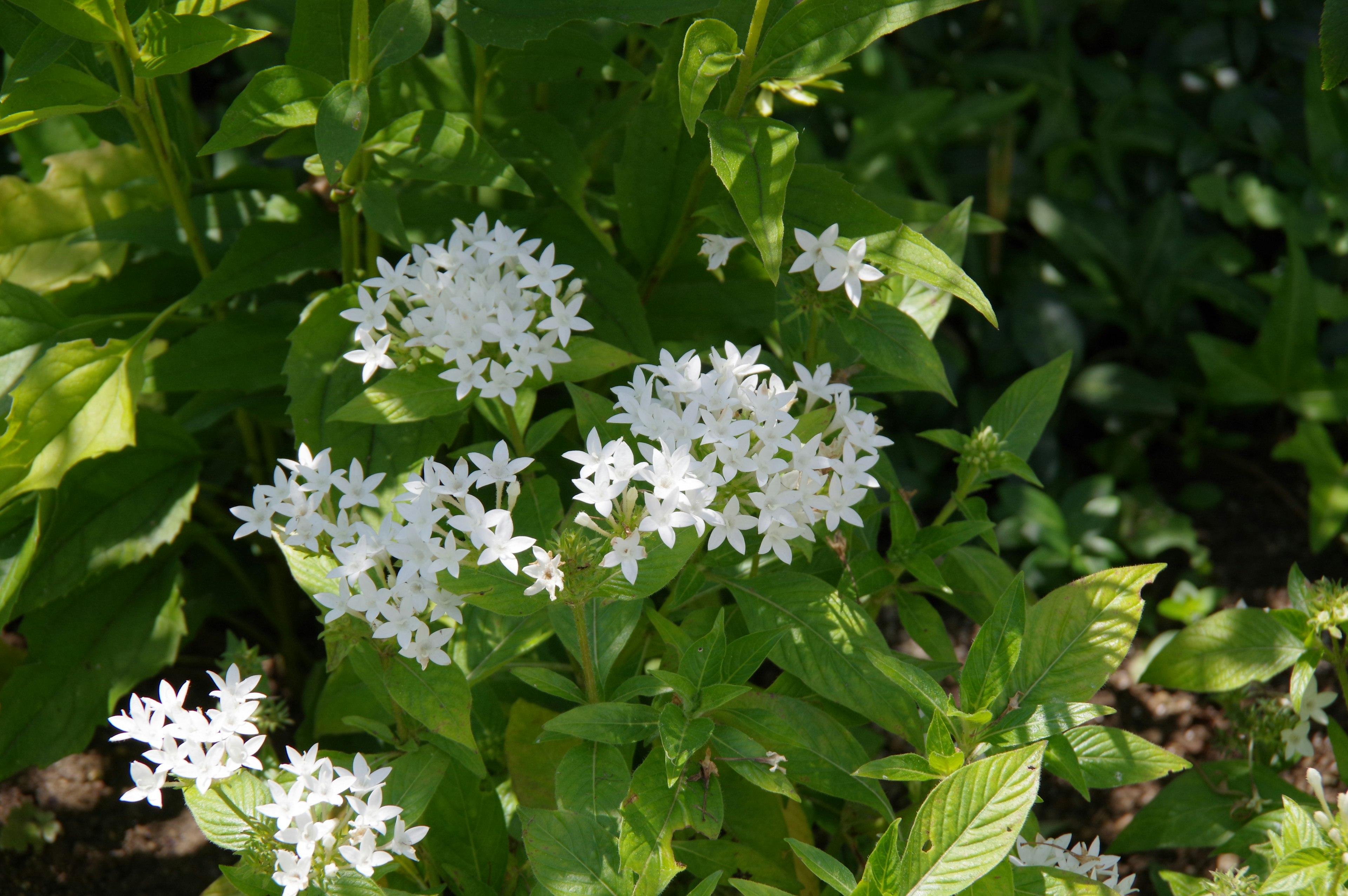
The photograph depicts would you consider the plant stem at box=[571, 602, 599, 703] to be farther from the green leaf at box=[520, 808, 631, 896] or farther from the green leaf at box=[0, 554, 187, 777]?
the green leaf at box=[0, 554, 187, 777]

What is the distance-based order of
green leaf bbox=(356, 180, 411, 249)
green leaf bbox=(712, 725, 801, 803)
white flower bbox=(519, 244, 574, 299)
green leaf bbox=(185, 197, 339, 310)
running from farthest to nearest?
green leaf bbox=(185, 197, 339, 310)
green leaf bbox=(356, 180, 411, 249)
white flower bbox=(519, 244, 574, 299)
green leaf bbox=(712, 725, 801, 803)

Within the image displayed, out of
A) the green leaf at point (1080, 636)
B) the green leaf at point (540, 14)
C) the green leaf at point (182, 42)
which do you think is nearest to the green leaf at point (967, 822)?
the green leaf at point (1080, 636)

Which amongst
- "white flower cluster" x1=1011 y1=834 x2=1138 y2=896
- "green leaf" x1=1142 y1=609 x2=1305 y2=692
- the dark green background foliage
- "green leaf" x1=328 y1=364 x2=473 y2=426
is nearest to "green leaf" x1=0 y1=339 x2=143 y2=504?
the dark green background foliage

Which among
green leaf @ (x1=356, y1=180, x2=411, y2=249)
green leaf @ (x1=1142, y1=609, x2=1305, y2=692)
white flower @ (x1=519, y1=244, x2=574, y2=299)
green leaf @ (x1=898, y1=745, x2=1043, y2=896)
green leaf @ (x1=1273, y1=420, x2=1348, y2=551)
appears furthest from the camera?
green leaf @ (x1=1273, y1=420, x2=1348, y2=551)

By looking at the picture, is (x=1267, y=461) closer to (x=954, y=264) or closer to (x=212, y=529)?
(x=954, y=264)

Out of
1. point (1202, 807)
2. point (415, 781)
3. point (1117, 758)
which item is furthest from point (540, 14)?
point (1202, 807)

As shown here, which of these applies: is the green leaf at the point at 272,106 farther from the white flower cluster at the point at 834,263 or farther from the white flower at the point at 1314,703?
the white flower at the point at 1314,703
